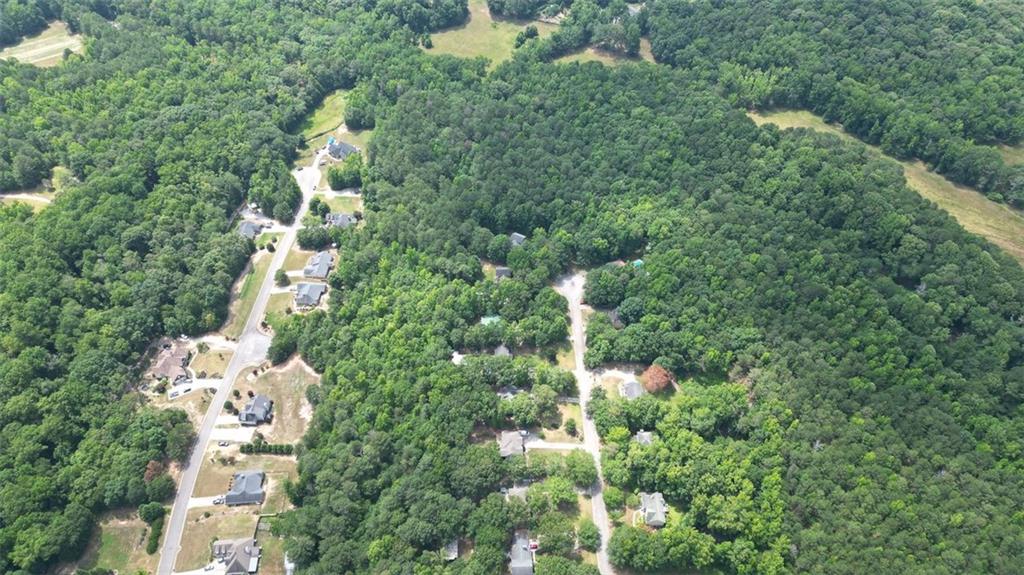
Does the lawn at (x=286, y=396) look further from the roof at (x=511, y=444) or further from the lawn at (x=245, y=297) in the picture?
the roof at (x=511, y=444)

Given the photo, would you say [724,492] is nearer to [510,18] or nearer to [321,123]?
[321,123]

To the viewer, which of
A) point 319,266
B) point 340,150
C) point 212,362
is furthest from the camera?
point 340,150

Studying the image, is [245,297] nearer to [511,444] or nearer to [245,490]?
[245,490]

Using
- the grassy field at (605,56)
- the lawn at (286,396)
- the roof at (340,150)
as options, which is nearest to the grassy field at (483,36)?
the grassy field at (605,56)

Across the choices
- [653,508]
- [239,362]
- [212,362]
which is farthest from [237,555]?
[653,508]

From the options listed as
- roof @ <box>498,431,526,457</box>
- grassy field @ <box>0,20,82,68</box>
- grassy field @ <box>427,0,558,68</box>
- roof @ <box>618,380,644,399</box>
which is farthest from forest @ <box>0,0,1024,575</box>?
grassy field @ <box>427,0,558,68</box>
